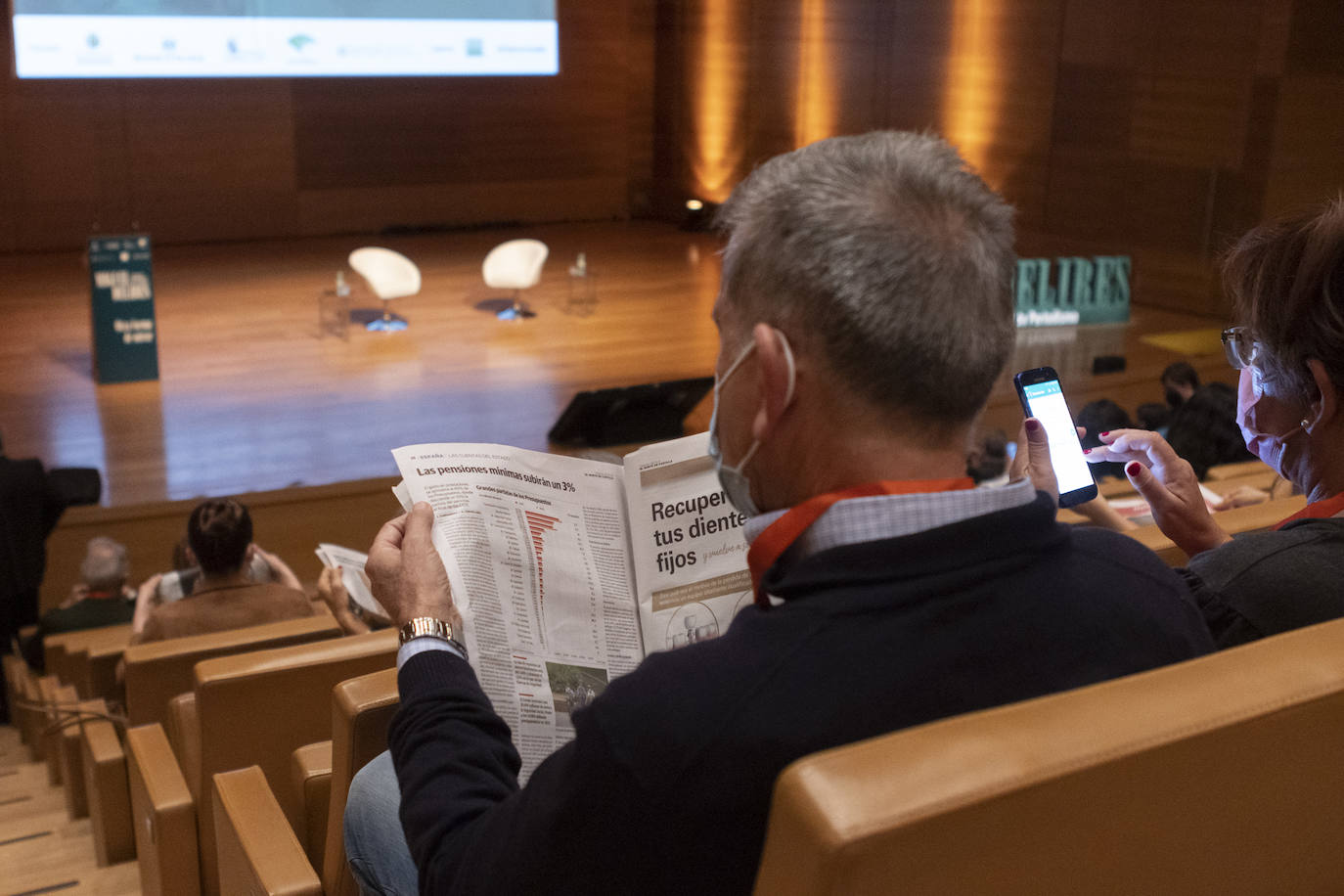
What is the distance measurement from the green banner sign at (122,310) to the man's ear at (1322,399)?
22.5ft

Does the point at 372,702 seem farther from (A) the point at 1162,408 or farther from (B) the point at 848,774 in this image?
(A) the point at 1162,408

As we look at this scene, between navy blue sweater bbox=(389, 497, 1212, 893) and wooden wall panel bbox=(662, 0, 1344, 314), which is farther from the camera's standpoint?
wooden wall panel bbox=(662, 0, 1344, 314)

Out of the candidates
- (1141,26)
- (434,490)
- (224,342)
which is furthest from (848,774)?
(1141,26)

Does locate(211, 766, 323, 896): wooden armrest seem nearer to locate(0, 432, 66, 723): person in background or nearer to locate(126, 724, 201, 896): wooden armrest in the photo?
locate(126, 724, 201, 896): wooden armrest

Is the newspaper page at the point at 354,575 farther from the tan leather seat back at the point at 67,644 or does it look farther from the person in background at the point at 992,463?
the person in background at the point at 992,463

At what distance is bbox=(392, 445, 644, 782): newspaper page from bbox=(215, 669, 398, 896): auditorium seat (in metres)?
0.15

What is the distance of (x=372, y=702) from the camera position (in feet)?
4.48

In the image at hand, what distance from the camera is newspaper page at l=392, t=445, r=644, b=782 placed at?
4.30 feet

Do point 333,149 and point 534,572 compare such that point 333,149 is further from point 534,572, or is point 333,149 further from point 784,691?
point 784,691

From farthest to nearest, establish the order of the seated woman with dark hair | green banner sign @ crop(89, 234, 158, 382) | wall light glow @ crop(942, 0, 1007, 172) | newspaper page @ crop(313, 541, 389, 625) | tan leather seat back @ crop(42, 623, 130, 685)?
wall light glow @ crop(942, 0, 1007, 172)
green banner sign @ crop(89, 234, 158, 382)
the seated woman with dark hair
tan leather seat back @ crop(42, 623, 130, 685)
newspaper page @ crop(313, 541, 389, 625)

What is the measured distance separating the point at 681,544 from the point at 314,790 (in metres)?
0.71

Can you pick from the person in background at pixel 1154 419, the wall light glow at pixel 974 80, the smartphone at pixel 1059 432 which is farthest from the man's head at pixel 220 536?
the wall light glow at pixel 974 80

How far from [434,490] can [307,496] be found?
13.7 feet

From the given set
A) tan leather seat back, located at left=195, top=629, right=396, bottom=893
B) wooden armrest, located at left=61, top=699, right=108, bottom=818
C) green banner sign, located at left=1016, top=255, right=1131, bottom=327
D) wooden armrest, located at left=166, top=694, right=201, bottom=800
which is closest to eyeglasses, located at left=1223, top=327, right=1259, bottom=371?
tan leather seat back, located at left=195, top=629, right=396, bottom=893
